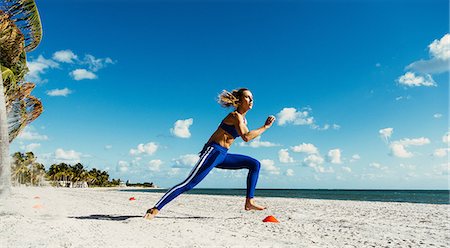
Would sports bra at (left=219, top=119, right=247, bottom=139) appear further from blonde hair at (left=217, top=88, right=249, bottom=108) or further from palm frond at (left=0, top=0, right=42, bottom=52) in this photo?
palm frond at (left=0, top=0, right=42, bottom=52)

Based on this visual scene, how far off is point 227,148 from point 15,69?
10.7m

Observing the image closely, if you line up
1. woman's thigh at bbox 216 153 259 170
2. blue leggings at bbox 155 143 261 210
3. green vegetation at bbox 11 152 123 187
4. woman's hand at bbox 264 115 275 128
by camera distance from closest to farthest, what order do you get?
woman's hand at bbox 264 115 275 128 < blue leggings at bbox 155 143 261 210 < woman's thigh at bbox 216 153 259 170 < green vegetation at bbox 11 152 123 187

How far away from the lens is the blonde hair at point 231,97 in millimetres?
5980

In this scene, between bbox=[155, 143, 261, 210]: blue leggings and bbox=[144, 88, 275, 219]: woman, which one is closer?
bbox=[144, 88, 275, 219]: woman

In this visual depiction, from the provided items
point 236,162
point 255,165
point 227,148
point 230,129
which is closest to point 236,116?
point 230,129

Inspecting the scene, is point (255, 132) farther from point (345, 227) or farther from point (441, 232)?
point (441, 232)

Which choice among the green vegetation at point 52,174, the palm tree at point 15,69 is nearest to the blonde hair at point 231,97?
the palm tree at point 15,69

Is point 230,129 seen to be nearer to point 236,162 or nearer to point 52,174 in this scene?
point 236,162

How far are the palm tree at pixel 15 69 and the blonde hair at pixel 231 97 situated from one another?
4984 millimetres

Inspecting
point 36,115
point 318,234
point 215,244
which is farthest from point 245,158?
point 36,115

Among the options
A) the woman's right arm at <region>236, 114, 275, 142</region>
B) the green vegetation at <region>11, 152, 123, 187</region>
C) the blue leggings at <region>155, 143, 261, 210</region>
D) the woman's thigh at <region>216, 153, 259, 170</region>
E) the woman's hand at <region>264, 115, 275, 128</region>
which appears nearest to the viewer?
the woman's right arm at <region>236, 114, 275, 142</region>

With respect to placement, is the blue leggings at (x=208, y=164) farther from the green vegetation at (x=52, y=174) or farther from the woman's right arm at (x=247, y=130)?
the green vegetation at (x=52, y=174)

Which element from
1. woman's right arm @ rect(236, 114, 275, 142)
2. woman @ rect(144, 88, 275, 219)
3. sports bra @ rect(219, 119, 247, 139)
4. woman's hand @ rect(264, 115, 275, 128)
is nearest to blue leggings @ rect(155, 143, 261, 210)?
woman @ rect(144, 88, 275, 219)

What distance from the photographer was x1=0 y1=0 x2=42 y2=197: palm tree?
24.6 ft
